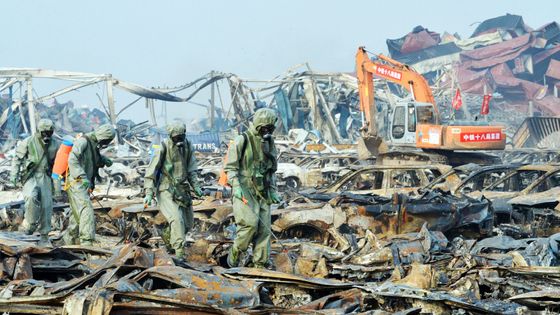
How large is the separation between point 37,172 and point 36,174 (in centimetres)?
3

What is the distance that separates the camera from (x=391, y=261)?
29.1 ft

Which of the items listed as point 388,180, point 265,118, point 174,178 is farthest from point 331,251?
point 388,180

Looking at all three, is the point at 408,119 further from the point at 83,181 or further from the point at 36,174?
the point at 83,181

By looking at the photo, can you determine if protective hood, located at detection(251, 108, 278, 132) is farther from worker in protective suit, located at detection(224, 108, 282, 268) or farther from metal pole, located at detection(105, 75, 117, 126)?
metal pole, located at detection(105, 75, 117, 126)

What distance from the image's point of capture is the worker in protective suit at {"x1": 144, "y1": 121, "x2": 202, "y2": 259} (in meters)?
9.83

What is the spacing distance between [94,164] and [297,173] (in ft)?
33.0

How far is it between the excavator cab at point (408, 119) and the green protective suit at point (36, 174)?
1181cm

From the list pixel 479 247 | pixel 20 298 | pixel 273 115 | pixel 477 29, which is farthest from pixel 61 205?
pixel 477 29

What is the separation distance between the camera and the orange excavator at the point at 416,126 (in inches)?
795

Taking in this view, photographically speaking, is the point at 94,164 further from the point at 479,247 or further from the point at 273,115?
the point at 479,247

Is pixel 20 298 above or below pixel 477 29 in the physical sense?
below

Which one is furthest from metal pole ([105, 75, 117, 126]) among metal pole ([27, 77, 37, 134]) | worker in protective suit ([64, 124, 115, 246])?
worker in protective suit ([64, 124, 115, 246])

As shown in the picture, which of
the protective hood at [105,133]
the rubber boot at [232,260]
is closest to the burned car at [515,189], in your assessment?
the rubber boot at [232,260]

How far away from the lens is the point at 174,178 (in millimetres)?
9961
